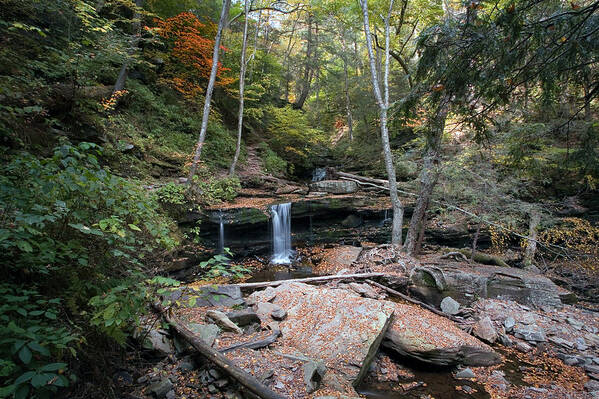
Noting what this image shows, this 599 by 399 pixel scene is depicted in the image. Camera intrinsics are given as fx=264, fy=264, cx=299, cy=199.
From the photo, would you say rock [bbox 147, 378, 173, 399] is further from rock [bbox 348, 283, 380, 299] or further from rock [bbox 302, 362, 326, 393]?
rock [bbox 348, 283, 380, 299]

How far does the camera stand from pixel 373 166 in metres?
16.9

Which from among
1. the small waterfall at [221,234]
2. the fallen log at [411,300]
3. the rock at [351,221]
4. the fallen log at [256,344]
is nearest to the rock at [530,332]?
the fallen log at [411,300]

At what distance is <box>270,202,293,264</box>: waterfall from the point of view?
10.4 m

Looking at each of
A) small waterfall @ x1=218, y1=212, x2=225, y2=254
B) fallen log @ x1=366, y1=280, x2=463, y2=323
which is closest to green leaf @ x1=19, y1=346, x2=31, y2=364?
fallen log @ x1=366, y1=280, x2=463, y2=323

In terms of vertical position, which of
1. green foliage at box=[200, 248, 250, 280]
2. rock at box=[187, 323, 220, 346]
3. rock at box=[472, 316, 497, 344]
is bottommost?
rock at box=[472, 316, 497, 344]

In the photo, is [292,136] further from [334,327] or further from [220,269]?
[220,269]

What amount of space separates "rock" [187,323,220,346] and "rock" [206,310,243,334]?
162 mm

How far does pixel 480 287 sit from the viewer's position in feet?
24.1

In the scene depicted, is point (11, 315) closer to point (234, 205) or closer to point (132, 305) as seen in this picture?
point (132, 305)

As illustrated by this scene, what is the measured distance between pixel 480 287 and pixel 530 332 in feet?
5.79

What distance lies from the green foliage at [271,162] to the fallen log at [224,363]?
12.7 meters

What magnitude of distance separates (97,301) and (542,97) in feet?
17.0

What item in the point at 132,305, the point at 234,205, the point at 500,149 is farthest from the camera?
the point at 234,205

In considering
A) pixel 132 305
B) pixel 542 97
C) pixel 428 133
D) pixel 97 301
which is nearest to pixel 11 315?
pixel 97 301
